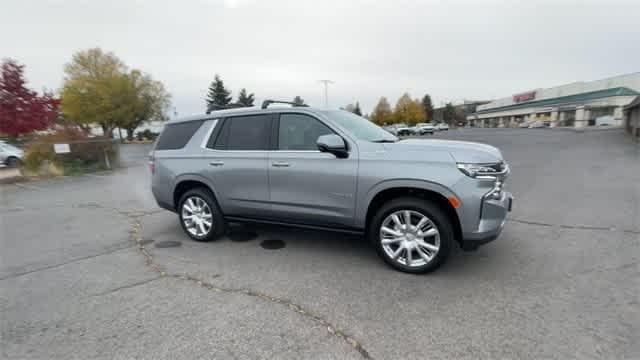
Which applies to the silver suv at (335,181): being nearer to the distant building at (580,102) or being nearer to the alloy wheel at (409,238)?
the alloy wheel at (409,238)

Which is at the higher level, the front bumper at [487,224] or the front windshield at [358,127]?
the front windshield at [358,127]

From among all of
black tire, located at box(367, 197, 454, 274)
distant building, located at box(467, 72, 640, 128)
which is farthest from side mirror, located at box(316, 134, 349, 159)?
distant building, located at box(467, 72, 640, 128)

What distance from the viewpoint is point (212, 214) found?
456 centimetres

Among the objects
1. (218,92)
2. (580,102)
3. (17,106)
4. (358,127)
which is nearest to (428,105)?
(580,102)

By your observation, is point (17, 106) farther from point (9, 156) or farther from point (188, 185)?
point (188, 185)

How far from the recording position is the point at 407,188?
3.45m

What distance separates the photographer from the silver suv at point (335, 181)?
3217mm

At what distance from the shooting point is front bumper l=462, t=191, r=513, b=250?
A: 10.4 ft

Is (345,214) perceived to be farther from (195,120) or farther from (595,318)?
(195,120)

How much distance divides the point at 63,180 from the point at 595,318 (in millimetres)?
14725

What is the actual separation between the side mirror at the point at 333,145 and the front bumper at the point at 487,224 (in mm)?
1519

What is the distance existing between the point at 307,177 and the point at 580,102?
6902 cm

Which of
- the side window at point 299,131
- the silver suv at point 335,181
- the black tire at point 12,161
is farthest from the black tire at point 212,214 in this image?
the black tire at point 12,161

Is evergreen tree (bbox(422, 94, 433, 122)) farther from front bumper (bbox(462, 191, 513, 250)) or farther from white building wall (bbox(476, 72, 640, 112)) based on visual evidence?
front bumper (bbox(462, 191, 513, 250))
